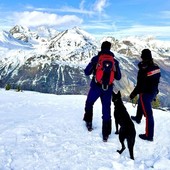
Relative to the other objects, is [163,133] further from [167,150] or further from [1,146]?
[1,146]

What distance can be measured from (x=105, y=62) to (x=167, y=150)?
3547mm

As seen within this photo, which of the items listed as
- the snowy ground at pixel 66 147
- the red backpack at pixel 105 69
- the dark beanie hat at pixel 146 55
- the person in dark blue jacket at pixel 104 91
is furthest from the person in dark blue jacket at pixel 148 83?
the red backpack at pixel 105 69

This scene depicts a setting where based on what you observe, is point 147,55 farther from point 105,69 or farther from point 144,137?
point 144,137

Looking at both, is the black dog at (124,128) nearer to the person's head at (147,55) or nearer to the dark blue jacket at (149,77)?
the dark blue jacket at (149,77)

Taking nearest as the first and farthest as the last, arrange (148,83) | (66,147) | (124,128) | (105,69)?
(124,128)
(66,147)
(105,69)
(148,83)

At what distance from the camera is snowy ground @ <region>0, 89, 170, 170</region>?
33.3 ft

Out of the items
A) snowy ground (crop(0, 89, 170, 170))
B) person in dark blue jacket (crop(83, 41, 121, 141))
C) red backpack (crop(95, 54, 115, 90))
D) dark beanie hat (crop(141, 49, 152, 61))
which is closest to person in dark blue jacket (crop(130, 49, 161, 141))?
dark beanie hat (crop(141, 49, 152, 61))

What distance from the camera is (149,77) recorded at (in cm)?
1341

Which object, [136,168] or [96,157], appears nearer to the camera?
[136,168]


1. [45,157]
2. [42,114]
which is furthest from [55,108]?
[45,157]

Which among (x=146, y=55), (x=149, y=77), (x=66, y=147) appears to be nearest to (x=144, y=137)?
(x=149, y=77)

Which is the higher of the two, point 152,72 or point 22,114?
point 152,72

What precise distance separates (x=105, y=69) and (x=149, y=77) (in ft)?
6.29

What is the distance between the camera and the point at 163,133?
49.0 feet
